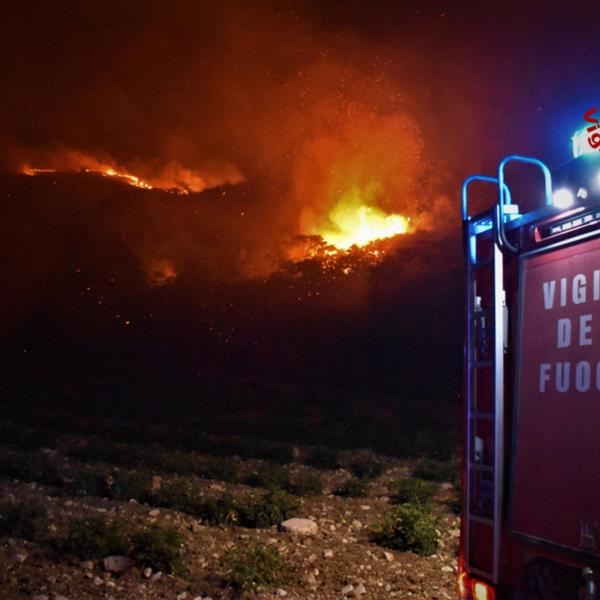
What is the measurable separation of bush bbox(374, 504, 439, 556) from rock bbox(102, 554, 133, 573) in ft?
10.6

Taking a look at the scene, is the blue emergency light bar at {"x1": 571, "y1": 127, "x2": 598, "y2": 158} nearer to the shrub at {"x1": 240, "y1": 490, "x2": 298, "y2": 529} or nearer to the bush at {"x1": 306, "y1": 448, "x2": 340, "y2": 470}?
the shrub at {"x1": 240, "y1": 490, "x2": 298, "y2": 529}

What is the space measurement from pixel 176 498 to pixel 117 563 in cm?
316

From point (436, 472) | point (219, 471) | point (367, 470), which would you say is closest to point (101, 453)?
point (219, 471)

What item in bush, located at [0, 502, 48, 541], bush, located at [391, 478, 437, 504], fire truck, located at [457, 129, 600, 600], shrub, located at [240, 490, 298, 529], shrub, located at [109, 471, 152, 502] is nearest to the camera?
fire truck, located at [457, 129, 600, 600]

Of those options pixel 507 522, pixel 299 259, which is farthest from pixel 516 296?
pixel 299 259

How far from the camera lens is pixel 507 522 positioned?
391cm

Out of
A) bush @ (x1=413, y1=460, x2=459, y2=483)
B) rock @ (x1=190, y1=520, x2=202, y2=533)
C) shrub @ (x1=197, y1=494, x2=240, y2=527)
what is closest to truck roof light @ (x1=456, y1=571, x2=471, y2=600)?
rock @ (x1=190, y1=520, x2=202, y2=533)

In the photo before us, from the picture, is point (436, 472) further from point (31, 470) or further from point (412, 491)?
point (31, 470)

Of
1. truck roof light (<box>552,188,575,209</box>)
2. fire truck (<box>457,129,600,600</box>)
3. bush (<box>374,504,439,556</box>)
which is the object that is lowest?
bush (<box>374,504,439,556</box>)

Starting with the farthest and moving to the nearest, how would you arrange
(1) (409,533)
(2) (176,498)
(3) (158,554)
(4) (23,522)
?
(2) (176,498) < (1) (409,533) < (4) (23,522) < (3) (158,554)

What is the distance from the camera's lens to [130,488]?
37.1 ft

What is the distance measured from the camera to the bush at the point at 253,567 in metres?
7.24

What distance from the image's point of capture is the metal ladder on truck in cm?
397

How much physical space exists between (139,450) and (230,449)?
239 cm
